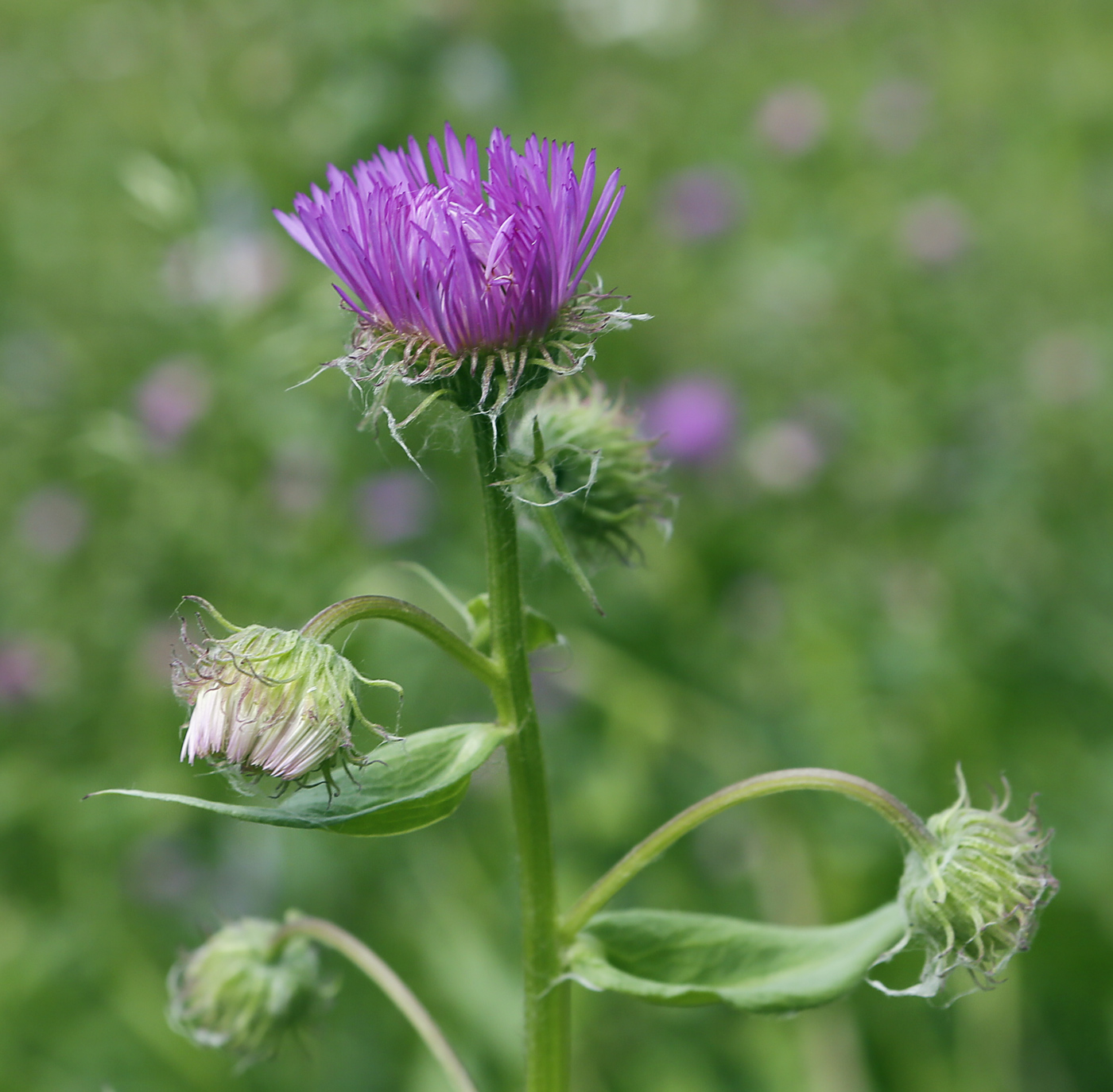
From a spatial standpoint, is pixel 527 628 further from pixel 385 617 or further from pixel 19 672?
pixel 19 672

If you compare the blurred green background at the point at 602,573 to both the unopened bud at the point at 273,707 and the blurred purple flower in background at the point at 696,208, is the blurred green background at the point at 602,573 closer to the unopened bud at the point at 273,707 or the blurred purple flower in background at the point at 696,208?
the blurred purple flower in background at the point at 696,208

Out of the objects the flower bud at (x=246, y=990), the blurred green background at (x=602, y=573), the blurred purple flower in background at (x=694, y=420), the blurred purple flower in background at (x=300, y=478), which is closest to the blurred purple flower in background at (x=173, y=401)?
the blurred green background at (x=602, y=573)

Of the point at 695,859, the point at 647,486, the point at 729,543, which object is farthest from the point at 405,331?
the point at 729,543

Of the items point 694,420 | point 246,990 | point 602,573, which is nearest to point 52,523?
point 602,573

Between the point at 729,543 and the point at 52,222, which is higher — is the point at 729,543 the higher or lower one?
the lower one

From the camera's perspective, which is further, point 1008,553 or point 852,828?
point 1008,553

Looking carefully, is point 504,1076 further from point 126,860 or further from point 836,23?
point 836,23
